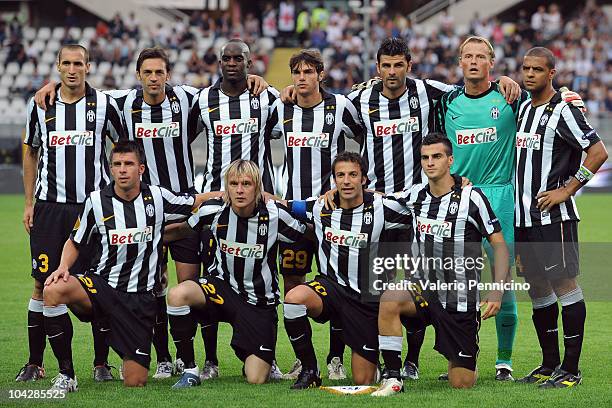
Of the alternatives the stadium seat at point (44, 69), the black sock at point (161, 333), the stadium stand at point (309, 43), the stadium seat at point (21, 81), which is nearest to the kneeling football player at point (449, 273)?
the black sock at point (161, 333)

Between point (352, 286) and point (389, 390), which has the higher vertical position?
point (352, 286)

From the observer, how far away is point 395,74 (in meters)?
6.49

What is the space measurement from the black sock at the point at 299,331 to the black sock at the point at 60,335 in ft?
3.88

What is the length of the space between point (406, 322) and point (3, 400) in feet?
7.04

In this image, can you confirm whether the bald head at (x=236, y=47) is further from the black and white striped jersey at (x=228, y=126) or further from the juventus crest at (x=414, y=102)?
the juventus crest at (x=414, y=102)

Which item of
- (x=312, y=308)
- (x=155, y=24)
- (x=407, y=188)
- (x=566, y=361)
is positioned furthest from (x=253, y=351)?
(x=155, y=24)

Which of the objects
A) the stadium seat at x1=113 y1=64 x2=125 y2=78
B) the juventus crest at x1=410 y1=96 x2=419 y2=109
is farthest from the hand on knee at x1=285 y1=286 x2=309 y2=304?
the stadium seat at x1=113 y1=64 x2=125 y2=78

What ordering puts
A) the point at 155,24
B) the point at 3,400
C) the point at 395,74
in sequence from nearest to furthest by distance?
the point at 3,400 → the point at 395,74 → the point at 155,24

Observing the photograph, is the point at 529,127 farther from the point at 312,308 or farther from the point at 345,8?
the point at 345,8

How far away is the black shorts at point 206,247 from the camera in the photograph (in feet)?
21.6

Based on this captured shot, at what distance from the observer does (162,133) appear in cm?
671

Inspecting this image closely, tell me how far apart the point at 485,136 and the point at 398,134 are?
0.54m

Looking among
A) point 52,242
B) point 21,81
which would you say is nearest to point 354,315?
point 52,242

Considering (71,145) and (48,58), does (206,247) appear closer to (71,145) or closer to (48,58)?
(71,145)
